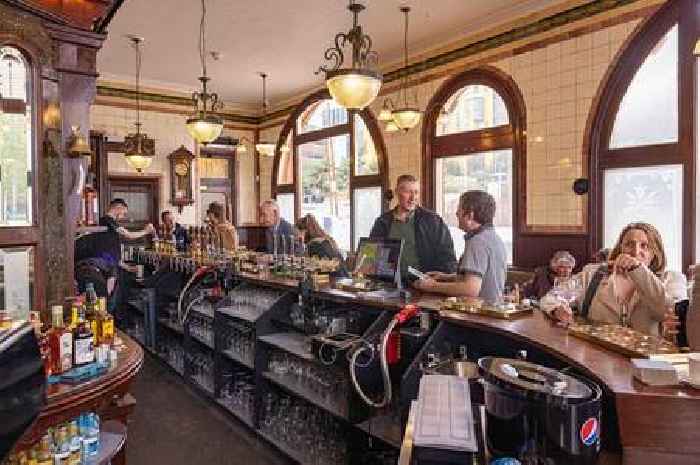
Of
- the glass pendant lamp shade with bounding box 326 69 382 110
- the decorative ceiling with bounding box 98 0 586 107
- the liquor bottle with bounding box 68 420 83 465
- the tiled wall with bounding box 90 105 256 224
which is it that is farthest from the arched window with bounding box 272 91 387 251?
the liquor bottle with bounding box 68 420 83 465

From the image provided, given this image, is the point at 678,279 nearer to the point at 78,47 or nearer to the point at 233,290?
the point at 233,290

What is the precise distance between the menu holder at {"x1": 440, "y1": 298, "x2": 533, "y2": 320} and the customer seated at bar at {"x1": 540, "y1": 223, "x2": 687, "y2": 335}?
113 millimetres

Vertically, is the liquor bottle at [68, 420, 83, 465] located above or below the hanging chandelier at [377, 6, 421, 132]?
below

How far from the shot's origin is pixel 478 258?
299 centimetres

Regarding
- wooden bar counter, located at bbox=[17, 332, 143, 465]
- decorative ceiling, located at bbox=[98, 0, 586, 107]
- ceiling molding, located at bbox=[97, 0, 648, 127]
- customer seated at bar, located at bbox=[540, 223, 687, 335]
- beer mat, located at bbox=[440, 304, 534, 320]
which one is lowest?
wooden bar counter, located at bbox=[17, 332, 143, 465]

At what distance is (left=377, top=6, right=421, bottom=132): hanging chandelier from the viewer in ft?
20.2

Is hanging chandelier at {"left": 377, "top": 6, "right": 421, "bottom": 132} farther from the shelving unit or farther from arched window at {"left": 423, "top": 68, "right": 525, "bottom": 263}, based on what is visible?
the shelving unit

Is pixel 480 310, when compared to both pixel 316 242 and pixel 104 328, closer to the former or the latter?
pixel 104 328

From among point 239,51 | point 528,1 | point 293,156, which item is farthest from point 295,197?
point 528,1

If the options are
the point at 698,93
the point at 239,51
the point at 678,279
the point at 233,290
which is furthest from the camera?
the point at 239,51

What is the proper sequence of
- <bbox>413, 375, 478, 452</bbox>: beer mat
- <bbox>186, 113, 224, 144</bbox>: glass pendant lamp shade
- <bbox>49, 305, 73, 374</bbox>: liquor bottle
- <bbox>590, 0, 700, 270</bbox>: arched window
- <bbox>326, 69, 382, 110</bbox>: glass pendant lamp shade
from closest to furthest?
<bbox>413, 375, 478, 452</bbox>: beer mat
<bbox>49, 305, 73, 374</bbox>: liquor bottle
<bbox>326, 69, 382, 110</bbox>: glass pendant lamp shade
<bbox>590, 0, 700, 270</bbox>: arched window
<bbox>186, 113, 224, 144</bbox>: glass pendant lamp shade

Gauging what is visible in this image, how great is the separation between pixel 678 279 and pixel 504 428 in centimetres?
180

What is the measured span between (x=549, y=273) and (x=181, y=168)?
7570 mm

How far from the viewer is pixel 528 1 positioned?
609 cm
